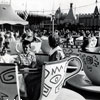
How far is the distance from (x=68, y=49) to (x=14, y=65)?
3175 mm

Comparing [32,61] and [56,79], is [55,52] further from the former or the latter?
[56,79]

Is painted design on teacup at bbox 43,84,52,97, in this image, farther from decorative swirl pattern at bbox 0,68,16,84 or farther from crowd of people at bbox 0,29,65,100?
decorative swirl pattern at bbox 0,68,16,84

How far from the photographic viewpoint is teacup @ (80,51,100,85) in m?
4.21

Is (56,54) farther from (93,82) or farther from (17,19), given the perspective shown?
(17,19)

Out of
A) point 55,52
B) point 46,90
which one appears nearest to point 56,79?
point 46,90

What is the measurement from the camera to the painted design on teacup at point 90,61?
13.8ft

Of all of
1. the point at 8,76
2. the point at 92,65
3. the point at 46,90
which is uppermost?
the point at 8,76

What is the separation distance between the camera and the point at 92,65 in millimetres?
4363

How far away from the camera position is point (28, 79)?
9.50ft

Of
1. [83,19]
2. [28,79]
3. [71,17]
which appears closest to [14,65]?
[28,79]

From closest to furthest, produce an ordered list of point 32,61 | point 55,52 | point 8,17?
1. point 55,52
2. point 32,61
3. point 8,17

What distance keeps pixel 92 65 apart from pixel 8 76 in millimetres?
2071

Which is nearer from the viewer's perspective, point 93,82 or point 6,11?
point 93,82

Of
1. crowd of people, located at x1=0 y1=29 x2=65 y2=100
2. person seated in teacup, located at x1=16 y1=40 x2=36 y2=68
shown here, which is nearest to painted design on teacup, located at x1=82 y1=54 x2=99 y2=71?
crowd of people, located at x1=0 y1=29 x2=65 y2=100
